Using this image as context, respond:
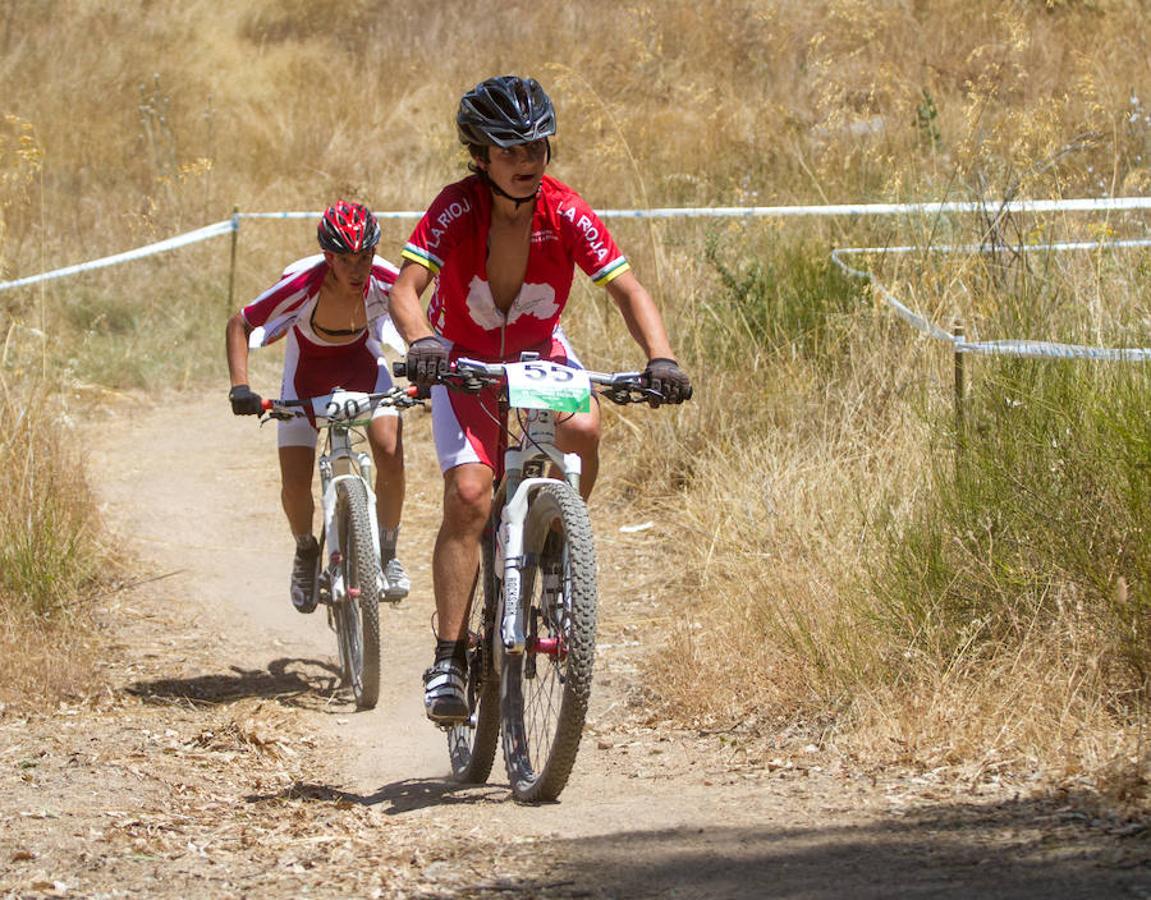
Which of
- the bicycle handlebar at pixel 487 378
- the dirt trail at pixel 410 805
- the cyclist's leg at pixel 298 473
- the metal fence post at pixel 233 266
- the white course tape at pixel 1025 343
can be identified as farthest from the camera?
the metal fence post at pixel 233 266

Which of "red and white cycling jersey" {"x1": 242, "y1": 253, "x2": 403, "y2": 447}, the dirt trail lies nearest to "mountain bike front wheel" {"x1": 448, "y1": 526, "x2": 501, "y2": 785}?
the dirt trail

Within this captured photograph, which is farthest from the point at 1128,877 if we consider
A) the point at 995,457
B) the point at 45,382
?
the point at 45,382

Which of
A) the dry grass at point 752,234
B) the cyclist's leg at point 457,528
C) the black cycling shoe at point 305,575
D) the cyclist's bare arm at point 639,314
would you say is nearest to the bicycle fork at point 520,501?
the cyclist's leg at point 457,528

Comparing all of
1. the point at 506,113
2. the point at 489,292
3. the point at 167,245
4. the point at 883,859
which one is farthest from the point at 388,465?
the point at 167,245

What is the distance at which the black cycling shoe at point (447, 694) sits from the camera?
4.88 m

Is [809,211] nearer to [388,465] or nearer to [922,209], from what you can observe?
[922,209]

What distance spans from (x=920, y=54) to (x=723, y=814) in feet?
41.5

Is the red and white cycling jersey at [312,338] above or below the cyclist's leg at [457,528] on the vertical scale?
above

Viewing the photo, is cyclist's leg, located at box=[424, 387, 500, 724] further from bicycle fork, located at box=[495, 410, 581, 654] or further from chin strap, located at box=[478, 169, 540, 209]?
chin strap, located at box=[478, 169, 540, 209]

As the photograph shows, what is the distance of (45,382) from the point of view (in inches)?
307

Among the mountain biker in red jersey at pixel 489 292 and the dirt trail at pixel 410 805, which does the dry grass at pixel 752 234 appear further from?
the mountain biker in red jersey at pixel 489 292

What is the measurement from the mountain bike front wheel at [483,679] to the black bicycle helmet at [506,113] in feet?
3.97

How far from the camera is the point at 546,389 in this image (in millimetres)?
4457

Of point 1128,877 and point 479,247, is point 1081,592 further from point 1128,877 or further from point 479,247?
point 479,247
